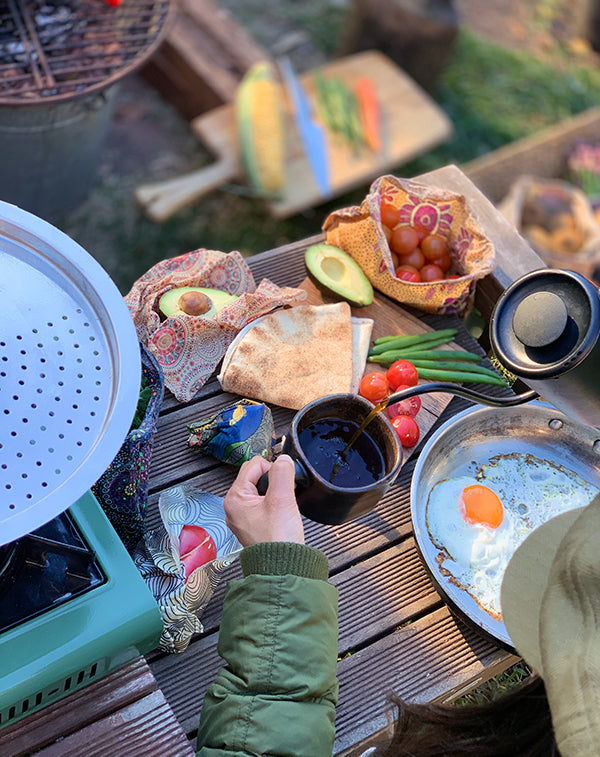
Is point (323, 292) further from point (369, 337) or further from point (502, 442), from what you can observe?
point (502, 442)

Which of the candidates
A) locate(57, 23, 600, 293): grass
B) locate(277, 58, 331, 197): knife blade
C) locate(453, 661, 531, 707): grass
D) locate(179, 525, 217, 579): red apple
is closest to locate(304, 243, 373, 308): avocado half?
locate(179, 525, 217, 579): red apple

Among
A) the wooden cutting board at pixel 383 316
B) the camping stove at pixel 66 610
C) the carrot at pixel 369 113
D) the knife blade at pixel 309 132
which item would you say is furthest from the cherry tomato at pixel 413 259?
the carrot at pixel 369 113

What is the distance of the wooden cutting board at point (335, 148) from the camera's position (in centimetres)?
381

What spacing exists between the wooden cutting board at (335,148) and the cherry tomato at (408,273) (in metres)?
1.80

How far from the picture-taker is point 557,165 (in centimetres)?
471

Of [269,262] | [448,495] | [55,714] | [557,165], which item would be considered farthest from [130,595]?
[557,165]

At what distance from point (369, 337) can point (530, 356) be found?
0.69m

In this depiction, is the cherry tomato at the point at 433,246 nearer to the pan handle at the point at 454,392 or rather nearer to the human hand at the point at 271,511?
the pan handle at the point at 454,392

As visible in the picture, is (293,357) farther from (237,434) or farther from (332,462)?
(332,462)

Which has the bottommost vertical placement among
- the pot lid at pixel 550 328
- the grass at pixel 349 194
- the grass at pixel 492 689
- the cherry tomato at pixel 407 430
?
the grass at pixel 492 689

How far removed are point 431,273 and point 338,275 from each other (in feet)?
0.89

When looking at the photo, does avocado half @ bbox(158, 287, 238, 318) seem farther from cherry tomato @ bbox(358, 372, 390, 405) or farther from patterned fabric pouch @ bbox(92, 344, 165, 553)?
cherry tomato @ bbox(358, 372, 390, 405)

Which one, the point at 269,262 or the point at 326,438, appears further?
the point at 269,262

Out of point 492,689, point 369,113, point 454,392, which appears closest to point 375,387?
point 454,392
